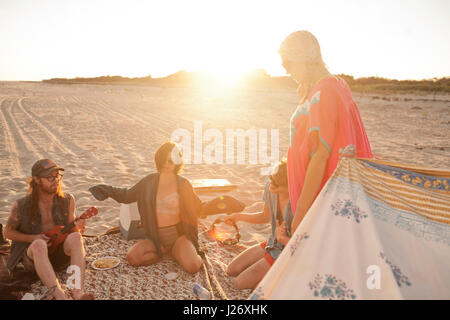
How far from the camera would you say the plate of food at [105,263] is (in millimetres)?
3512

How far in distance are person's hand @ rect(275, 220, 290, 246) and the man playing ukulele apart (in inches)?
71.7

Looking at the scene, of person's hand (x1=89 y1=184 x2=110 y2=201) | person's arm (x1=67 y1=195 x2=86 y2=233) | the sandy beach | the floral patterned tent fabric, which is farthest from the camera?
the sandy beach

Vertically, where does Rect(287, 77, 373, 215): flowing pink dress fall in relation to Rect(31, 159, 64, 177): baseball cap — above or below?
above

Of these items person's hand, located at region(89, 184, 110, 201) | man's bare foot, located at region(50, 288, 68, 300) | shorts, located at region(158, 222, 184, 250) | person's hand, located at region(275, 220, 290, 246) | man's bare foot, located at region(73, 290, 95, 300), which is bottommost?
man's bare foot, located at region(73, 290, 95, 300)

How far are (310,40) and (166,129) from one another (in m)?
12.1

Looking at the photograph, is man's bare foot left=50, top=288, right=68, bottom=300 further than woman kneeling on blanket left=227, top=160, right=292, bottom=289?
No

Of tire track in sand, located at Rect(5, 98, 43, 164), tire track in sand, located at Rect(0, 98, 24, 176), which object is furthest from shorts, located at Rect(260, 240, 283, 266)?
tire track in sand, located at Rect(5, 98, 43, 164)

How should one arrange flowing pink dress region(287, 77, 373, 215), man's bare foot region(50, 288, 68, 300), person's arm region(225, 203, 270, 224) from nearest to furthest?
flowing pink dress region(287, 77, 373, 215), man's bare foot region(50, 288, 68, 300), person's arm region(225, 203, 270, 224)

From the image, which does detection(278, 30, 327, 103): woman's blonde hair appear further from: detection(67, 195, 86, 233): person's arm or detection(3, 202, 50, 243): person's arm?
detection(3, 202, 50, 243): person's arm

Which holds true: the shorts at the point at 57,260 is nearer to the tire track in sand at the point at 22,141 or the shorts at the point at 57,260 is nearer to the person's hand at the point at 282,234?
the person's hand at the point at 282,234

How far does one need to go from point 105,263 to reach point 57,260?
19.5 inches

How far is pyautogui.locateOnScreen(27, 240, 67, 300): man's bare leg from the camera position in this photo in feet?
8.96

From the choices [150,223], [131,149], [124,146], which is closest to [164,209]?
[150,223]
